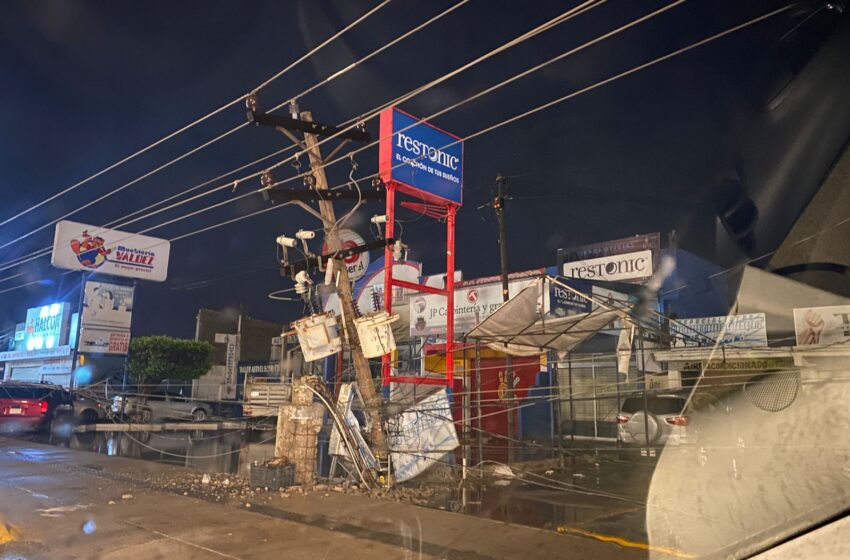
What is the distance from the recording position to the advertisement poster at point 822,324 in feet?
19.5

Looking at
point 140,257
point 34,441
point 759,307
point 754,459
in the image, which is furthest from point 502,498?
point 140,257

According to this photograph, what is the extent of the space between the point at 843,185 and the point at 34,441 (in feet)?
65.3

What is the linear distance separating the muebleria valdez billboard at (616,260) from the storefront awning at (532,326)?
1330 centimetres

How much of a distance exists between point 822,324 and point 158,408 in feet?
82.6

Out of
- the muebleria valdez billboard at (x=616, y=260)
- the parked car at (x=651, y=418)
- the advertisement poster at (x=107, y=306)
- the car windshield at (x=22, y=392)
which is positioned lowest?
the parked car at (x=651, y=418)

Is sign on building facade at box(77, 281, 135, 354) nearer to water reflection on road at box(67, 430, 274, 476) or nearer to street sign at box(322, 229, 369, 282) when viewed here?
water reflection on road at box(67, 430, 274, 476)

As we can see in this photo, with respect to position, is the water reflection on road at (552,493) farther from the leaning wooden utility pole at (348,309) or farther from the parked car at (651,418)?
the leaning wooden utility pole at (348,309)

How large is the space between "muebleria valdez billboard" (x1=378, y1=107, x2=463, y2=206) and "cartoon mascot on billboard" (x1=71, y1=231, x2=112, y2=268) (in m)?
25.6

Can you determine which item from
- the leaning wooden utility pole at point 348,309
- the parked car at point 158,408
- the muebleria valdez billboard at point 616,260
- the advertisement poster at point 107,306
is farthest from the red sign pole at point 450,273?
the advertisement poster at point 107,306

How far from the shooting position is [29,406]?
19.1 metres

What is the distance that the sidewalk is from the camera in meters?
6.55

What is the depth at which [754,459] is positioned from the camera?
4.48 metres

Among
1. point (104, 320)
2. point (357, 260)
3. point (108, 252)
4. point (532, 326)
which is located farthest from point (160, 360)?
point (532, 326)

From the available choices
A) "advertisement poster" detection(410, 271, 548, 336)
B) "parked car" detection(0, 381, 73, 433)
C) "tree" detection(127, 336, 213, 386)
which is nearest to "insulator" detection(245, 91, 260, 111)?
"advertisement poster" detection(410, 271, 548, 336)
